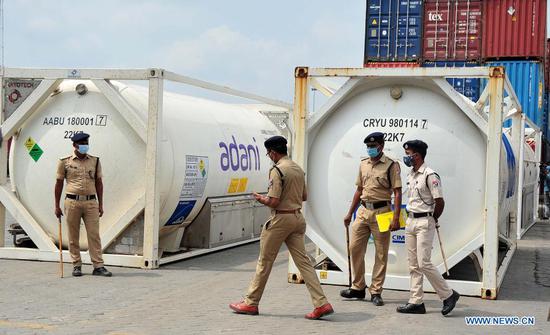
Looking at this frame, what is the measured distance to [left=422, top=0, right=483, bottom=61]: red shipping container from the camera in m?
20.4

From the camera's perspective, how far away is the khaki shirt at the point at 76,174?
344 inches

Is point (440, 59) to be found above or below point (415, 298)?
above

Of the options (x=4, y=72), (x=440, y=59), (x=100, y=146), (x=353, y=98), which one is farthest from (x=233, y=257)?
(x=440, y=59)

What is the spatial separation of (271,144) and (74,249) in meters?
3.55

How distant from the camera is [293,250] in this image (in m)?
6.70

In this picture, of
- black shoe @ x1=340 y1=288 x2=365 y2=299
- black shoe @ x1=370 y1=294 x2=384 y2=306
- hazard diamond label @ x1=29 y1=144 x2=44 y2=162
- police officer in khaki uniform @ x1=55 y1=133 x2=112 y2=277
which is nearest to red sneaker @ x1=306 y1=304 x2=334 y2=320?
black shoe @ x1=370 y1=294 x2=384 y2=306

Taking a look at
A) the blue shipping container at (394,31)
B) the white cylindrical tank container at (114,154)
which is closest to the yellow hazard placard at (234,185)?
the white cylindrical tank container at (114,154)

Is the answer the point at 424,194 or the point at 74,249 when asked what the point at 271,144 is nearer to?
the point at 424,194

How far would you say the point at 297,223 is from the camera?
21.7 feet

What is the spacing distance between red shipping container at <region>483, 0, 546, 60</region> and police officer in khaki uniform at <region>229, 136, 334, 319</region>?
15695 millimetres

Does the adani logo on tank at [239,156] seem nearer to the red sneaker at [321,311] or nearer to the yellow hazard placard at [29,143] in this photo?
the yellow hazard placard at [29,143]

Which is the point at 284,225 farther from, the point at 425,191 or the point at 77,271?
the point at 77,271

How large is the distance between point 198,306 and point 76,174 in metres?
2.67

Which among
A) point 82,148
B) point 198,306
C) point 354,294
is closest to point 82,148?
point 82,148
